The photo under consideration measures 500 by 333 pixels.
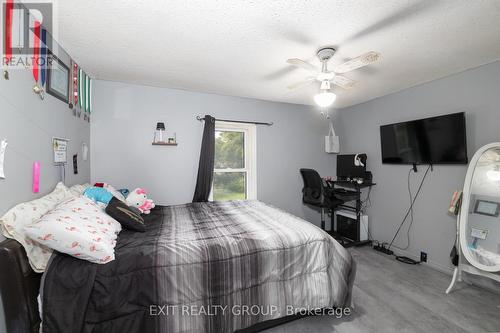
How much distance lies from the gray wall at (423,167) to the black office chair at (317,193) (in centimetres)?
76

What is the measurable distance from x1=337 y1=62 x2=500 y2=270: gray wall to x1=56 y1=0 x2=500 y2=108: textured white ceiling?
25 cm

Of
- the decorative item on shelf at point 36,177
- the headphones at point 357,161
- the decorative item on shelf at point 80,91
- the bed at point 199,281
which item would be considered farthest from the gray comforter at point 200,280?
the headphones at point 357,161

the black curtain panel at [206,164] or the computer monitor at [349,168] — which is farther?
the computer monitor at [349,168]

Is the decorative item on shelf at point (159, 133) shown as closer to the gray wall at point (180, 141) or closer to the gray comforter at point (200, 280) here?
the gray wall at point (180, 141)

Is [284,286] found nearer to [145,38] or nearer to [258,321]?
[258,321]

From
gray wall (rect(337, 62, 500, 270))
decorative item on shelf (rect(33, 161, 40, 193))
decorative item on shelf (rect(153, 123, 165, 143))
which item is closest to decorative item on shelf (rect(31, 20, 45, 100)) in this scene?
decorative item on shelf (rect(33, 161, 40, 193))

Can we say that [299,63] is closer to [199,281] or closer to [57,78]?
[199,281]

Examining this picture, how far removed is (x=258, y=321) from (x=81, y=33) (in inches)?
103

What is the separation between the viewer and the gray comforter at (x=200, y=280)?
1.20 metres

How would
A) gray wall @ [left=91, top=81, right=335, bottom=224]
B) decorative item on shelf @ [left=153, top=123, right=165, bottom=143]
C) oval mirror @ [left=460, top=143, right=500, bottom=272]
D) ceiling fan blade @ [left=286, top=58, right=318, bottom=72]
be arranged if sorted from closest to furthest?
ceiling fan blade @ [left=286, top=58, right=318, bottom=72] → oval mirror @ [left=460, top=143, right=500, bottom=272] → gray wall @ [left=91, top=81, right=335, bottom=224] → decorative item on shelf @ [left=153, top=123, right=165, bottom=143]

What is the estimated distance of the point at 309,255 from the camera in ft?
5.50

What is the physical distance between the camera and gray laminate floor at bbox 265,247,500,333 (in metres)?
1.69

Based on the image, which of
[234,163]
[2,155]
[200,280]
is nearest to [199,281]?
[200,280]

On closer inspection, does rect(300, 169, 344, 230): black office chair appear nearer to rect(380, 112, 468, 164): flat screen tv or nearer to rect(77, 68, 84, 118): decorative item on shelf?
Answer: rect(380, 112, 468, 164): flat screen tv
